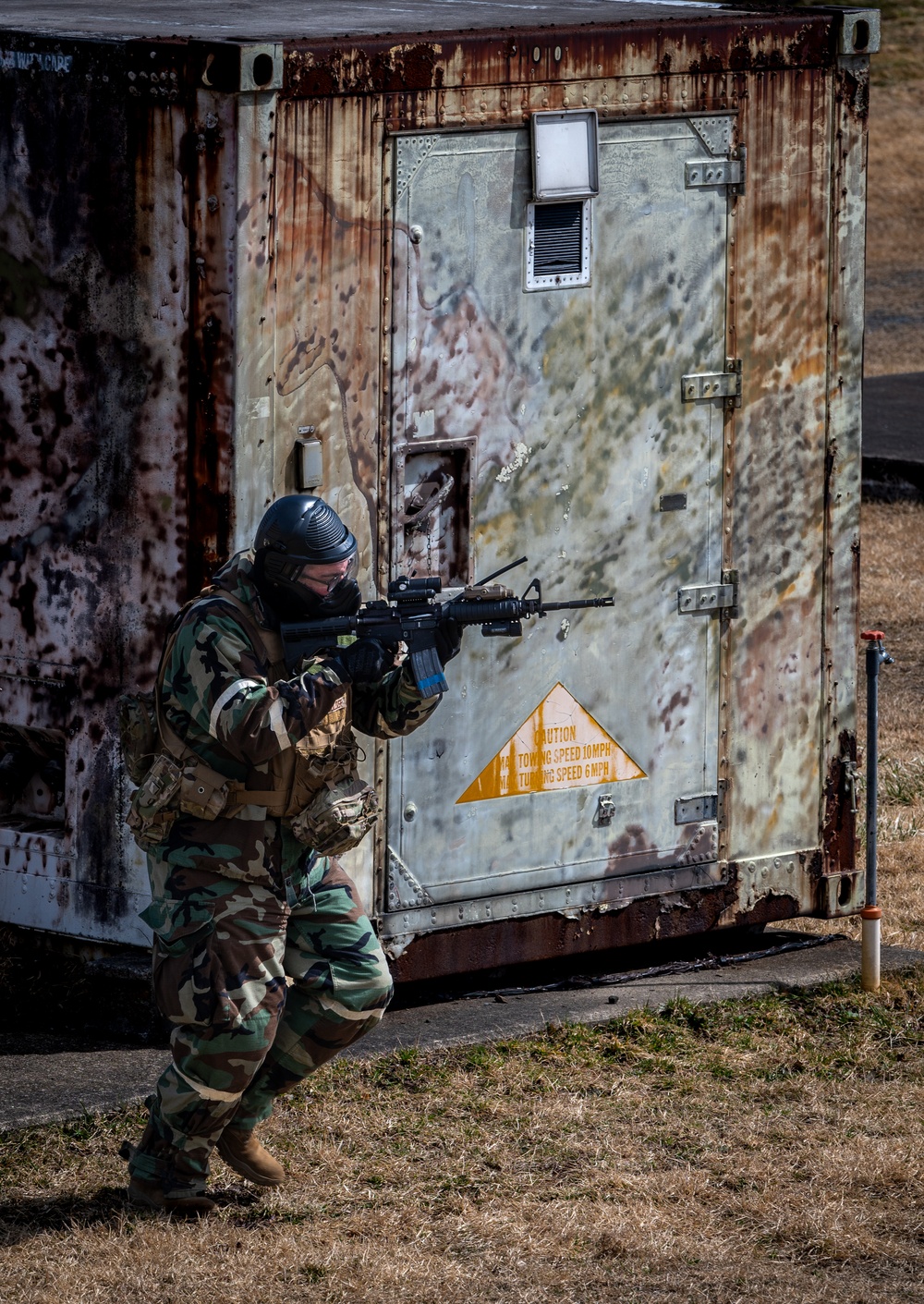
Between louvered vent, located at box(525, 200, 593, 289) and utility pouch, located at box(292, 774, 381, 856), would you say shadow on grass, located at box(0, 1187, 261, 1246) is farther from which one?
louvered vent, located at box(525, 200, 593, 289)

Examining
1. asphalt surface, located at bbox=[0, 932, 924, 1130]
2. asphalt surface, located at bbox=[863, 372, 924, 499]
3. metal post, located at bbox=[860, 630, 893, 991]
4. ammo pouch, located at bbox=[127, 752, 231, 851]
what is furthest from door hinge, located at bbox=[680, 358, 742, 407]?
asphalt surface, located at bbox=[863, 372, 924, 499]

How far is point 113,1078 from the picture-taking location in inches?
229

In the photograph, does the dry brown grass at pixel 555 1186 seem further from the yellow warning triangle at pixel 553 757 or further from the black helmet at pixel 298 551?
the black helmet at pixel 298 551

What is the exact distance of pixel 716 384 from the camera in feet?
21.8

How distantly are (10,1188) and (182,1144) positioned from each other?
0.50 m

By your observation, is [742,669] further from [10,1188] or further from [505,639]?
[10,1188]

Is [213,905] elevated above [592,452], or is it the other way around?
[592,452]

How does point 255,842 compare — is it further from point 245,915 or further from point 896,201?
point 896,201

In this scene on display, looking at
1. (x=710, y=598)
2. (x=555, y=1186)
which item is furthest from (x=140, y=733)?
(x=710, y=598)

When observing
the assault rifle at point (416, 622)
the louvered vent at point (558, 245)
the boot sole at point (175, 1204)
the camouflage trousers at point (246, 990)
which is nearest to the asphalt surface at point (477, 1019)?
the boot sole at point (175, 1204)

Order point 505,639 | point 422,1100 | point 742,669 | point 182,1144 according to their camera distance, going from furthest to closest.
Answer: point 742,669 → point 505,639 → point 422,1100 → point 182,1144

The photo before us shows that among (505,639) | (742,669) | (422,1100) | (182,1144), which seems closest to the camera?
(182,1144)

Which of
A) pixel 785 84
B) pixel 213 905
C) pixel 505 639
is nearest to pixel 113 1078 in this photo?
pixel 213 905

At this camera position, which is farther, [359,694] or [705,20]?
[705,20]
